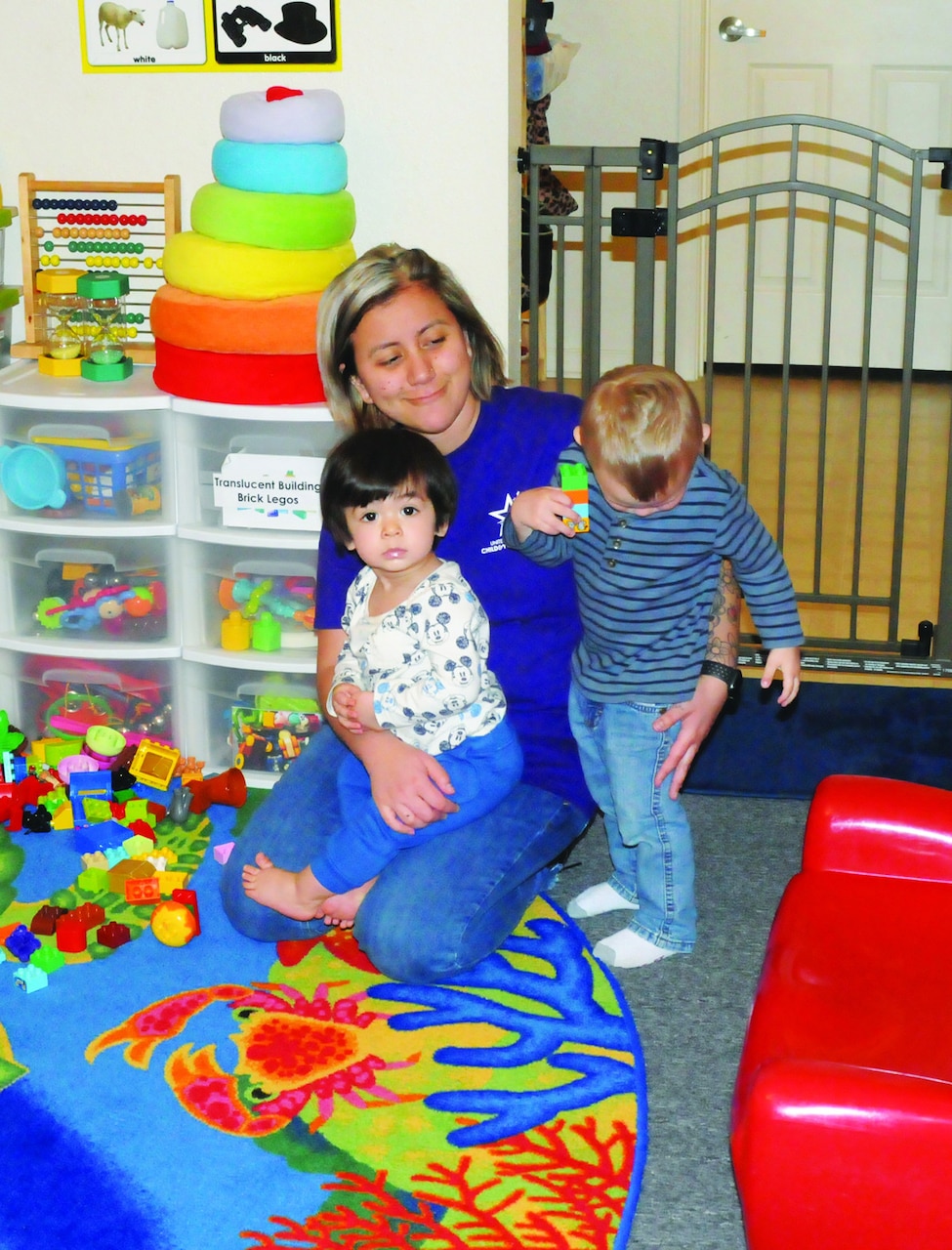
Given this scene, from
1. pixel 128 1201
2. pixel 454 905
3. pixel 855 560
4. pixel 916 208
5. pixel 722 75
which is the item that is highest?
pixel 722 75

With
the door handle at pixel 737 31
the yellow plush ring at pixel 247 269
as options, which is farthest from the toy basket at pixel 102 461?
the door handle at pixel 737 31

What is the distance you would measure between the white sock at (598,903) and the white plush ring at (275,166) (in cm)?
112

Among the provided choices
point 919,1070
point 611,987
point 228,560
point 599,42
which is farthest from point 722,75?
point 919,1070

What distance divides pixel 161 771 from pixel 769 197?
2831 millimetres

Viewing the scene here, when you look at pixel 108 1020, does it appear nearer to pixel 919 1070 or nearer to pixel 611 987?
pixel 611 987

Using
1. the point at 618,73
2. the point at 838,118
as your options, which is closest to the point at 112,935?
the point at 618,73

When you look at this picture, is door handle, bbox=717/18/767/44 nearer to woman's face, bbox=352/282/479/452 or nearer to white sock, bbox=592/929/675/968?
woman's face, bbox=352/282/479/452

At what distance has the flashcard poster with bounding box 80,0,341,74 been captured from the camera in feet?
7.51

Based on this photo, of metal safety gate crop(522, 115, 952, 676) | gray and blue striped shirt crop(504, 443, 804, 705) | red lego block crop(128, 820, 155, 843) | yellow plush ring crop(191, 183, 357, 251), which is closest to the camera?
gray and blue striped shirt crop(504, 443, 804, 705)

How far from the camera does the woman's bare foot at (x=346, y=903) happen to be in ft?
6.17

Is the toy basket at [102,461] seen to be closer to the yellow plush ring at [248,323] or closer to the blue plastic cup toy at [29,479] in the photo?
the blue plastic cup toy at [29,479]

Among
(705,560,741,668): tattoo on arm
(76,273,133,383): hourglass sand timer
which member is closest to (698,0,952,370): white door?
(76,273,133,383): hourglass sand timer

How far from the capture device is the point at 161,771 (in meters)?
2.34

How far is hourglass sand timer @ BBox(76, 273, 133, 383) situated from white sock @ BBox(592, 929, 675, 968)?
1.21 meters
